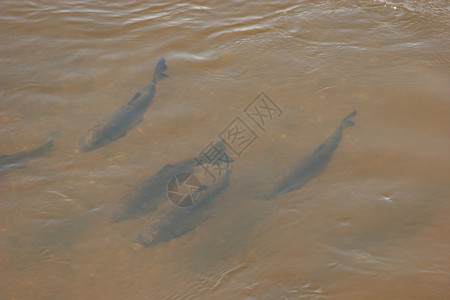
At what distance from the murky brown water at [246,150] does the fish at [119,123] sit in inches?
5.5

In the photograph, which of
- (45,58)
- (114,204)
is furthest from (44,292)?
(45,58)

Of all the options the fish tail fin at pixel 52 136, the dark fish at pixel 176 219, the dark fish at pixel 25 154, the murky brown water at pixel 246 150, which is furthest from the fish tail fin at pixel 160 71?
the dark fish at pixel 176 219

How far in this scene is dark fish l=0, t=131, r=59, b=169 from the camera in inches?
203

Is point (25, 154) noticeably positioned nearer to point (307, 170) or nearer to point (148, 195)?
point (148, 195)

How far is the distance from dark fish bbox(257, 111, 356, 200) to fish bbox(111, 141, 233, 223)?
842mm

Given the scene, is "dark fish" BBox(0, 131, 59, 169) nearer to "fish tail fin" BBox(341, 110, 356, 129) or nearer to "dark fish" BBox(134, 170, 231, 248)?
"dark fish" BBox(134, 170, 231, 248)

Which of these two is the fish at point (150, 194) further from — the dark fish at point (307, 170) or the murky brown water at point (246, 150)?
the dark fish at point (307, 170)

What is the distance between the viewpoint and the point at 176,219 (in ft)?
14.0

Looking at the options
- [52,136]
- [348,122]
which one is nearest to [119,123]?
[52,136]

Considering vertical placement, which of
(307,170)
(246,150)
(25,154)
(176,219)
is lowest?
(176,219)

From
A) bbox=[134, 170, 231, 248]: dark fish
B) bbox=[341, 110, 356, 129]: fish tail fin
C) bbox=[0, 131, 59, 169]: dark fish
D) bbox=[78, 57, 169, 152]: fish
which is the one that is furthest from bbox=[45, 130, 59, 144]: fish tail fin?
bbox=[341, 110, 356, 129]: fish tail fin

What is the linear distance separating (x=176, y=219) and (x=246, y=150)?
5.27 ft

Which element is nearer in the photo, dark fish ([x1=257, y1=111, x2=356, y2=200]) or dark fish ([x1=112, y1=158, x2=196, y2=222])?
dark fish ([x1=112, y1=158, x2=196, y2=222])

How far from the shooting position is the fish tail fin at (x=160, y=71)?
6.55 meters
